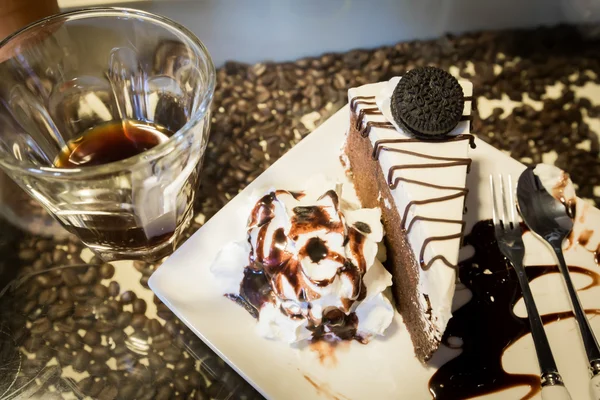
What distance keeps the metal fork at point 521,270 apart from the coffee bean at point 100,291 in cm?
95

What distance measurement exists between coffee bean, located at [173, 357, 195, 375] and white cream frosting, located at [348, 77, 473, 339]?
536mm

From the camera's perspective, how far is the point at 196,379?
1262 mm

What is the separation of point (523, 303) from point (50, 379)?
1.08 meters

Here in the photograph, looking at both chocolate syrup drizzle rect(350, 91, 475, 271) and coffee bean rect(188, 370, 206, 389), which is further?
coffee bean rect(188, 370, 206, 389)

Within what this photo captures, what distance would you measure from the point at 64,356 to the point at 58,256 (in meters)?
0.25

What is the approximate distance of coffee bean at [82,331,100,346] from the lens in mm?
1295

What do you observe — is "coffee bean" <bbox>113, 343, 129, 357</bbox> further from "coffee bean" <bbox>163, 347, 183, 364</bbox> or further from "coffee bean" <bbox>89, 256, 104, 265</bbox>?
"coffee bean" <bbox>89, 256, 104, 265</bbox>

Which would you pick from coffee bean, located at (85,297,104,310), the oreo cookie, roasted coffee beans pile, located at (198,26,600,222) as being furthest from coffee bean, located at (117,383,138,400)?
the oreo cookie

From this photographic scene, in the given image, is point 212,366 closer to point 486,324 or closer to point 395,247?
point 395,247

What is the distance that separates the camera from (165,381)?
1.26 m

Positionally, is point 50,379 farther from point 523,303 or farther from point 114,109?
point 523,303

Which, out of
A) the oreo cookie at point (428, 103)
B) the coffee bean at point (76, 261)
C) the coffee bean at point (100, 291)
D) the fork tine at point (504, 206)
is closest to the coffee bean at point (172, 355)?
the coffee bean at point (100, 291)

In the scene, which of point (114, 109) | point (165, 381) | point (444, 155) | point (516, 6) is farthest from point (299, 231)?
point (516, 6)

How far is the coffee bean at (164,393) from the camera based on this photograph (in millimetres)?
1233
